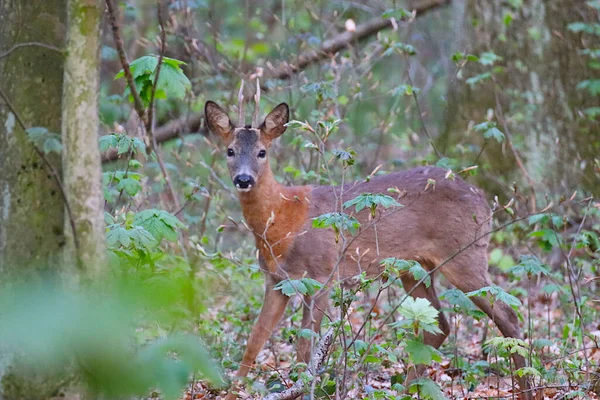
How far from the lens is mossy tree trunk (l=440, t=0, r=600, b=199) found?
920 cm

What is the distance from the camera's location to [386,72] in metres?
14.4

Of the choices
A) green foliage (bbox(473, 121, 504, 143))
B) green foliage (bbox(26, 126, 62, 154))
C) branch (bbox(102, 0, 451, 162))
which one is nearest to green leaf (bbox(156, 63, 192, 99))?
green foliage (bbox(26, 126, 62, 154))

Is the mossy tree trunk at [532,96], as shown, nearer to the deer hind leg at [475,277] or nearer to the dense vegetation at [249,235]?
the dense vegetation at [249,235]

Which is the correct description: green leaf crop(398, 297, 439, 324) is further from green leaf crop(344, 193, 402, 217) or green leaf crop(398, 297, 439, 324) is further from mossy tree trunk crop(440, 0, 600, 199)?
mossy tree trunk crop(440, 0, 600, 199)

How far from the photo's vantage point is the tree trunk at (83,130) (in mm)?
2898

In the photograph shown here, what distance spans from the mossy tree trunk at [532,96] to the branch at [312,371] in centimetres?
519

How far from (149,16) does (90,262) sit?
1131 cm

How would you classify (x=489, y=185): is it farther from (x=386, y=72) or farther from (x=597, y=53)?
(x=386, y=72)

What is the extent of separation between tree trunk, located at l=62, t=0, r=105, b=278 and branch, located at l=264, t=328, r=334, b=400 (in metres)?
1.30

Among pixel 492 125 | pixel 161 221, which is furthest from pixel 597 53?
pixel 161 221

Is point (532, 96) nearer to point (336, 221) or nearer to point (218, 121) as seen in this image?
point (218, 121)

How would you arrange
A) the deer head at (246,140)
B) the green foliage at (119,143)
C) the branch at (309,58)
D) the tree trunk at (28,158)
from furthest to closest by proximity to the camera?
the branch at (309,58), the deer head at (246,140), the green foliage at (119,143), the tree trunk at (28,158)

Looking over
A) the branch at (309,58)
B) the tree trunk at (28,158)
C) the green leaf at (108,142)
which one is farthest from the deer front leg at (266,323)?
the branch at (309,58)

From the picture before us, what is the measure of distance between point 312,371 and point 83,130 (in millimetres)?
1584
